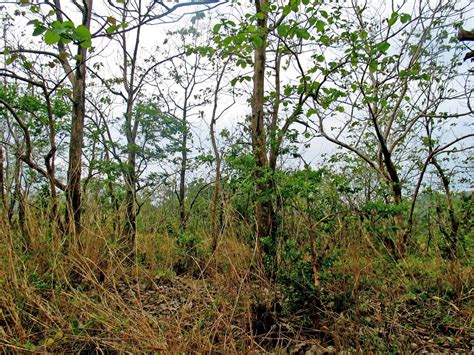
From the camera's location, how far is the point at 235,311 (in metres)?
2.30

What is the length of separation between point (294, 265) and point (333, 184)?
752mm

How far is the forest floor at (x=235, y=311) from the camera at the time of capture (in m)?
1.84

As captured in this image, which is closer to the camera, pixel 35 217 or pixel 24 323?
pixel 24 323

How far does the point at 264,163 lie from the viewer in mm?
3320

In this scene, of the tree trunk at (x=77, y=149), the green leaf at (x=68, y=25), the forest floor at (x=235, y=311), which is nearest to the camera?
the green leaf at (x=68, y=25)

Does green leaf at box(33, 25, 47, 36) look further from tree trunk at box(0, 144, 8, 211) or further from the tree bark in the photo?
tree trunk at box(0, 144, 8, 211)

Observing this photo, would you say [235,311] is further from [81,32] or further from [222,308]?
[81,32]

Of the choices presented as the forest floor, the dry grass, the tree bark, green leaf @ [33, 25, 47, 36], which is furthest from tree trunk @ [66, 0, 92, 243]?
the tree bark

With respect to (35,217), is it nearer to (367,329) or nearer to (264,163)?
(264,163)

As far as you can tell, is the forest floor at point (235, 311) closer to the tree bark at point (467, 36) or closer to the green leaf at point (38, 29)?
the green leaf at point (38, 29)

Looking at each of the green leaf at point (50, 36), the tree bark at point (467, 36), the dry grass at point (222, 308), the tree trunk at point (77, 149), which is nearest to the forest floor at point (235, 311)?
the dry grass at point (222, 308)

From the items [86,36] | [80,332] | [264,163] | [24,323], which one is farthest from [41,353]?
[264,163]

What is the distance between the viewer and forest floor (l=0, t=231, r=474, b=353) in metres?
1.84

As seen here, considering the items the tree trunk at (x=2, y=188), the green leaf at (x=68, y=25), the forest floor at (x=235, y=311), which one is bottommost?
the forest floor at (x=235, y=311)
